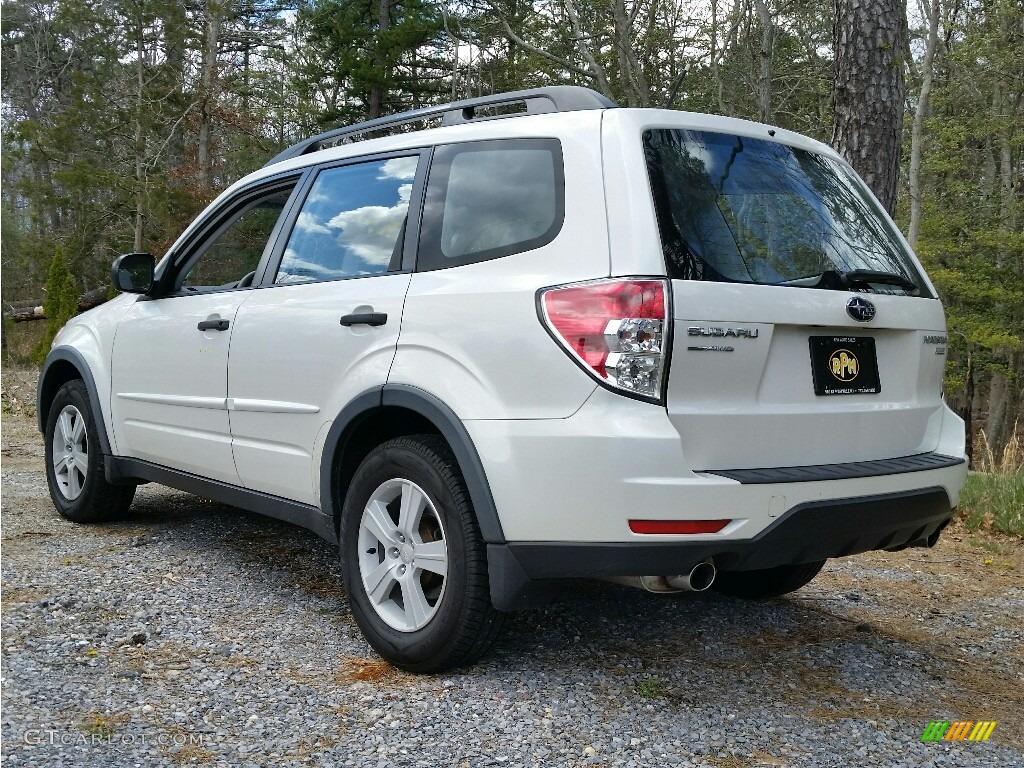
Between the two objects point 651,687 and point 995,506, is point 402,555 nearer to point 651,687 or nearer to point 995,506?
point 651,687

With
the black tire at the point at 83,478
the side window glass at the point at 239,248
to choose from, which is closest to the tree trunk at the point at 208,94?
the black tire at the point at 83,478

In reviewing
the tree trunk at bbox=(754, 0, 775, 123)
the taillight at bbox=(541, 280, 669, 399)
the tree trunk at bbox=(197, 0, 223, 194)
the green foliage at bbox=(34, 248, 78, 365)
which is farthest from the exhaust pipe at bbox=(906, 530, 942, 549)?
the tree trunk at bbox=(197, 0, 223, 194)

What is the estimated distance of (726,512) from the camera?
2.79 metres

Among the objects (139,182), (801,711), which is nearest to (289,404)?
(801,711)

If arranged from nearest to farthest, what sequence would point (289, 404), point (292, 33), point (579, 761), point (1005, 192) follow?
1. point (579, 761)
2. point (289, 404)
3. point (1005, 192)
4. point (292, 33)

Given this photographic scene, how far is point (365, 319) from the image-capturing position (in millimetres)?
3508

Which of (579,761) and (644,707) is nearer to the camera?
(579,761)

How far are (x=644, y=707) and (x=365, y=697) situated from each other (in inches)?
35.4

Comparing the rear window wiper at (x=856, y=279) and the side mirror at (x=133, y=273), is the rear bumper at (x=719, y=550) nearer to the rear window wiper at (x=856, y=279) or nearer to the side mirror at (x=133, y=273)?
the rear window wiper at (x=856, y=279)

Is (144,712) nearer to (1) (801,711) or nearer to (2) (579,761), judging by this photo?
(2) (579,761)

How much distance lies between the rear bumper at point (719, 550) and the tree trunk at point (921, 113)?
22507mm

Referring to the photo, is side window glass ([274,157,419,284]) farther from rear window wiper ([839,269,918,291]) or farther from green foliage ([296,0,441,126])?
green foliage ([296,0,441,126])

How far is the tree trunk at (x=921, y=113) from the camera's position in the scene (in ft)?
73.9

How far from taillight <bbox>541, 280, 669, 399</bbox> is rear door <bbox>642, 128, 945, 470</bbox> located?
0.07 metres
